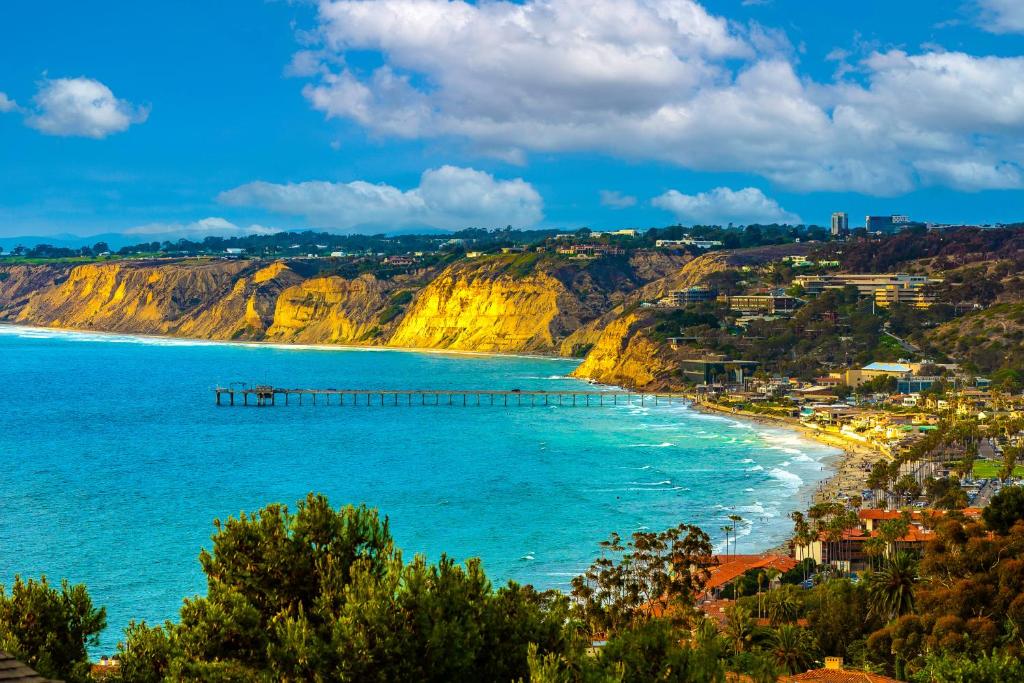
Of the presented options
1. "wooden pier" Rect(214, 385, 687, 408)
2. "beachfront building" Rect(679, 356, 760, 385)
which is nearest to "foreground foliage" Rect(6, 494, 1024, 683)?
"wooden pier" Rect(214, 385, 687, 408)

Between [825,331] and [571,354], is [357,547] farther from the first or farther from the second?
[571,354]

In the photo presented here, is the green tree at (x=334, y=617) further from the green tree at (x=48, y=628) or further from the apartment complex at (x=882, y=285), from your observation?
the apartment complex at (x=882, y=285)

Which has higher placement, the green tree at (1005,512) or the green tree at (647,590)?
the green tree at (1005,512)

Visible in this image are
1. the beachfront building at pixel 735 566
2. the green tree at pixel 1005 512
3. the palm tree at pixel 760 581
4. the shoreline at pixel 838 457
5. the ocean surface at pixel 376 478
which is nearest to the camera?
the green tree at pixel 1005 512

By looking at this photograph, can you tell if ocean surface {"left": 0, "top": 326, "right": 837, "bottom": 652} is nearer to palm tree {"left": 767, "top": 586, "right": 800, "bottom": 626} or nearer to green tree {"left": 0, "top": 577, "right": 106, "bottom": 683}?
palm tree {"left": 767, "top": 586, "right": 800, "bottom": 626}

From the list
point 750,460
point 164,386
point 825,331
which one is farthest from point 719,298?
point 750,460

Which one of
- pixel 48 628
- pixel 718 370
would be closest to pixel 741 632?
pixel 48 628

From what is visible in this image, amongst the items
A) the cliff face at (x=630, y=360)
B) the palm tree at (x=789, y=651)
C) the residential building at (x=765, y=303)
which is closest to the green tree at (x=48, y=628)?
the palm tree at (x=789, y=651)

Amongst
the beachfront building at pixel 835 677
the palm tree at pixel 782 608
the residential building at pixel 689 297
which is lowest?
the palm tree at pixel 782 608
